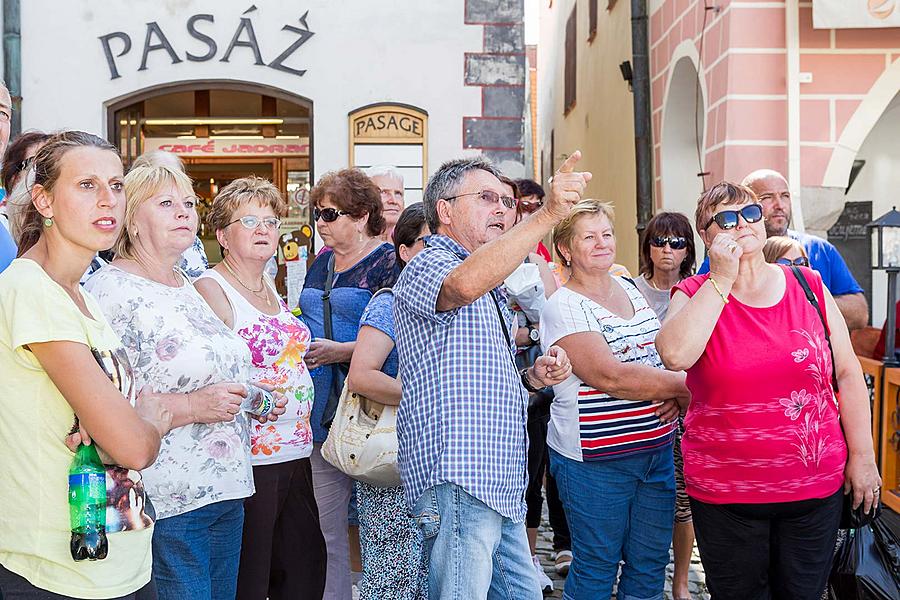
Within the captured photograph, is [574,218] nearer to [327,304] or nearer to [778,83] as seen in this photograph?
[327,304]

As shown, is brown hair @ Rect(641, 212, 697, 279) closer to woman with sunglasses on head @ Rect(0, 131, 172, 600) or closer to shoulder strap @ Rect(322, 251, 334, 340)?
shoulder strap @ Rect(322, 251, 334, 340)

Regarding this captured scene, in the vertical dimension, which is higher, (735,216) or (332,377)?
(735,216)

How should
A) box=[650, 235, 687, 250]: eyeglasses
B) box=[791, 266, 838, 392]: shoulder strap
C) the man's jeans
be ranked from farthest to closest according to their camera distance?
box=[650, 235, 687, 250]: eyeglasses
box=[791, 266, 838, 392]: shoulder strap
the man's jeans

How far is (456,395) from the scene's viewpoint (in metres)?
2.65

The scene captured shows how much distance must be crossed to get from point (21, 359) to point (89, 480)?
29 centimetres

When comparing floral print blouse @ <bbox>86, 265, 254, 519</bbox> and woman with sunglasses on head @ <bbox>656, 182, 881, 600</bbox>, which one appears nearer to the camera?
floral print blouse @ <bbox>86, 265, 254, 519</bbox>

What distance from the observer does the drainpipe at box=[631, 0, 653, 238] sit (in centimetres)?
898

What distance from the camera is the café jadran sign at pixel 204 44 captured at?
8.71 metres

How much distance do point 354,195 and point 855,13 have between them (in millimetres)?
3649

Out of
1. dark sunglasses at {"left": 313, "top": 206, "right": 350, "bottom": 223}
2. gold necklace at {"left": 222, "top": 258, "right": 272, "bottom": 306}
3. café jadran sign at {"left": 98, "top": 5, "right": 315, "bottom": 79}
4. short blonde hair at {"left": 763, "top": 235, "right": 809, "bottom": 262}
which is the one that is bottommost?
gold necklace at {"left": 222, "top": 258, "right": 272, "bottom": 306}

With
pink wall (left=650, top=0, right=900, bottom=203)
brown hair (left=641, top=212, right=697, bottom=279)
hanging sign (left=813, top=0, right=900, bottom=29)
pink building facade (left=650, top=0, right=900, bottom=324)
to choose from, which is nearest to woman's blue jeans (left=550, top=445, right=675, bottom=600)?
brown hair (left=641, top=212, right=697, bottom=279)

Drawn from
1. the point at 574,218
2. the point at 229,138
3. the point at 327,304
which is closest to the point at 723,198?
the point at 574,218

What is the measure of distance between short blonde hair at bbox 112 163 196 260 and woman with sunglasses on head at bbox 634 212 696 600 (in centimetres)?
244

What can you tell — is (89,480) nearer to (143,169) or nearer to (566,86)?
(143,169)
